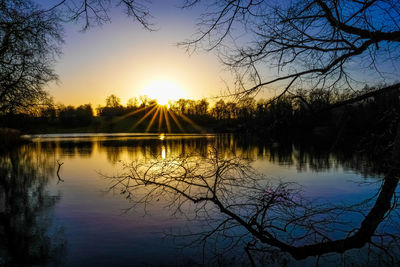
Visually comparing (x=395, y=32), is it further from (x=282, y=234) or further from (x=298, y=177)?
(x=298, y=177)

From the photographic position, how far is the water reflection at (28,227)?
6.06m

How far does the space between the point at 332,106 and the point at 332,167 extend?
52.4ft

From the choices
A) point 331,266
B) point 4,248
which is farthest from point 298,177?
point 4,248

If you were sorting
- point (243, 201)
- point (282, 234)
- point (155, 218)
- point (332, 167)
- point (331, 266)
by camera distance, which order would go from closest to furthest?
point (331, 266), point (282, 234), point (155, 218), point (243, 201), point (332, 167)

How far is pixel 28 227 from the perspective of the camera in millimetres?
7895

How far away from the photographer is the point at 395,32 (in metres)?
3.72

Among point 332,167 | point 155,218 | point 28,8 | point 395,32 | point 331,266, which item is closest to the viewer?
point 395,32

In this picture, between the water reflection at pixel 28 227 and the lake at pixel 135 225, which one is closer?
the lake at pixel 135 225

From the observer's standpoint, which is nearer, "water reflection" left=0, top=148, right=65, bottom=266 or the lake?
the lake

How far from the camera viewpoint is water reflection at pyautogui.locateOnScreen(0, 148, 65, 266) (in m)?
6.06

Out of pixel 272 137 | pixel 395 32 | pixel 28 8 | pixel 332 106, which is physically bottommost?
pixel 272 137

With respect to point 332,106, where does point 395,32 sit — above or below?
above

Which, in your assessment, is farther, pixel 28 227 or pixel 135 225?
pixel 135 225

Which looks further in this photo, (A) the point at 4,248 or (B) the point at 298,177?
(B) the point at 298,177
